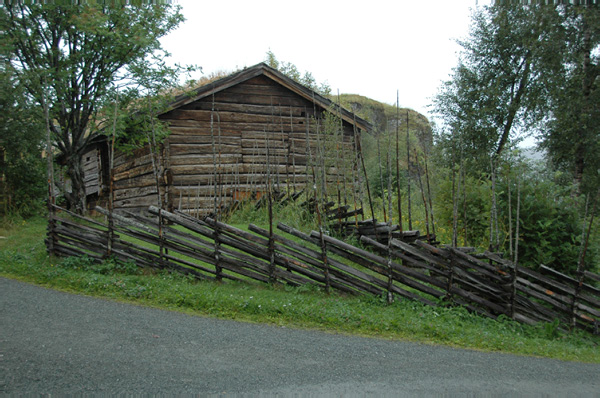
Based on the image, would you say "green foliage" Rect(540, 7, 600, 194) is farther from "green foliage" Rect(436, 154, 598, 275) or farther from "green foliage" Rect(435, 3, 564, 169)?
"green foliage" Rect(436, 154, 598, 275)

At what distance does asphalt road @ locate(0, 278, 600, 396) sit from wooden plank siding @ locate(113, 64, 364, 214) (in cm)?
790

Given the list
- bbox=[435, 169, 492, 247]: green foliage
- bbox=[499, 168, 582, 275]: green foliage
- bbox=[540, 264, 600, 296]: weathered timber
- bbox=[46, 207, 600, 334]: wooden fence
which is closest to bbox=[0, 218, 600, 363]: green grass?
bbox=[46, 207, 600, 334]: wooden fence

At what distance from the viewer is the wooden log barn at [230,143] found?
1366cm

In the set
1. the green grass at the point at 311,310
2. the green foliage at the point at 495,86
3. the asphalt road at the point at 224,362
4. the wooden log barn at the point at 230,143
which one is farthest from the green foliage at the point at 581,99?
the asphalt road at the point at 224,362

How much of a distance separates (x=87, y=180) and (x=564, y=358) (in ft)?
63.6

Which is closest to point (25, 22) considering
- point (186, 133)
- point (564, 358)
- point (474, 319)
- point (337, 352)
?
point (186, 133)

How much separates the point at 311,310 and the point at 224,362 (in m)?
1.89

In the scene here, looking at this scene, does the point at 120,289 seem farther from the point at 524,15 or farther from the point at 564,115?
the point at 524,15

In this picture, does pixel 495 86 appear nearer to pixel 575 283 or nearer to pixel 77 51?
pixel 575 283

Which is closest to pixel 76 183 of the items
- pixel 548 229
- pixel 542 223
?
pixel 542 223

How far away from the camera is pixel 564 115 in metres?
16.4

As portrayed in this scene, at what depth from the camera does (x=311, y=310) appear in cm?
601

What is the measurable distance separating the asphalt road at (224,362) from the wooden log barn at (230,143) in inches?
307

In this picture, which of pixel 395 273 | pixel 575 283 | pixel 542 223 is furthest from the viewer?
pixel 542 223
